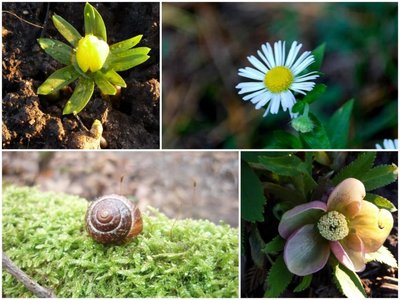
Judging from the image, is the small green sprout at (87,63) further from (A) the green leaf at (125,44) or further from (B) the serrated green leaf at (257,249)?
(B) the serrated green leaf at (257,249)

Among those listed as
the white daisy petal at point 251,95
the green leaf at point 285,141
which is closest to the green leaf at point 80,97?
the white daisy petal at point 251,95

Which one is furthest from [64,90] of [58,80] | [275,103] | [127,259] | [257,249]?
[257,249]

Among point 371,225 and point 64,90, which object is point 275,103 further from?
point 64,90

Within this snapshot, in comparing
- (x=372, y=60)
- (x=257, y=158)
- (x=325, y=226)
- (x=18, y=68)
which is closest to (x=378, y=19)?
(x=372, y=60)

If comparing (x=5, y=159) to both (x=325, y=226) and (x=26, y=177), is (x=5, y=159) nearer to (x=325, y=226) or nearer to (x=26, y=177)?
(x=26, y=177)

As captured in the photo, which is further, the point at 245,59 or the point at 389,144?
the point at 245,59

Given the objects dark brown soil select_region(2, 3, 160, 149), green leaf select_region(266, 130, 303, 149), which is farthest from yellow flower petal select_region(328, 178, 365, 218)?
dark brown soil select_region(2, 3, 160, 149)
